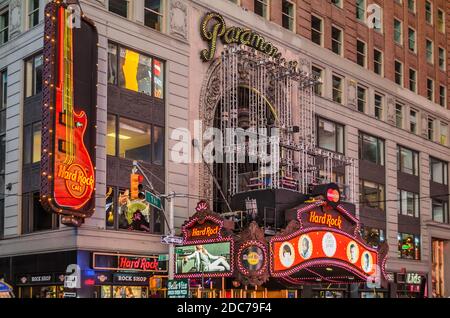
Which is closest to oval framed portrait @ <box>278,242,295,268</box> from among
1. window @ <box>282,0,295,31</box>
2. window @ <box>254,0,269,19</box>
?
window @ <box>254,0,269,19</box>

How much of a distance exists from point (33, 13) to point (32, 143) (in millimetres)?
6253

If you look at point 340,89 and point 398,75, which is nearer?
point 340,89

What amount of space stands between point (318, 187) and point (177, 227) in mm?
7578

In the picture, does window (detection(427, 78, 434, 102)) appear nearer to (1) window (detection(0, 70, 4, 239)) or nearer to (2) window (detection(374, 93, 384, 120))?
(2) window (detection(374, 93, 384, 120))

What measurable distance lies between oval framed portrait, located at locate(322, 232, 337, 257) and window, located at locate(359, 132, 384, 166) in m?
15.7

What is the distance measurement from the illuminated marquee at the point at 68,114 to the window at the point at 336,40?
2252cm

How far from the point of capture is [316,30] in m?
45.8

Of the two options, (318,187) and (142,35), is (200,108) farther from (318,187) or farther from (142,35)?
(318,187)

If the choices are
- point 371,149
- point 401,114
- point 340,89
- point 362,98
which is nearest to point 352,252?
point 340,89

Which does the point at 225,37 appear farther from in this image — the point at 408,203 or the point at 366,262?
the point at 408,203

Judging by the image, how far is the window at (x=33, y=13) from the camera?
32.0 m

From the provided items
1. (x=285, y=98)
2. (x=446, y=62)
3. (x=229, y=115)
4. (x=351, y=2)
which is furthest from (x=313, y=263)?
(x=446, y=62)

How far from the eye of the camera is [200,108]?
35.4m

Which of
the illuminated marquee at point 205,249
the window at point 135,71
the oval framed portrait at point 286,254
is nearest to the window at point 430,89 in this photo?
the window at point 135,71
